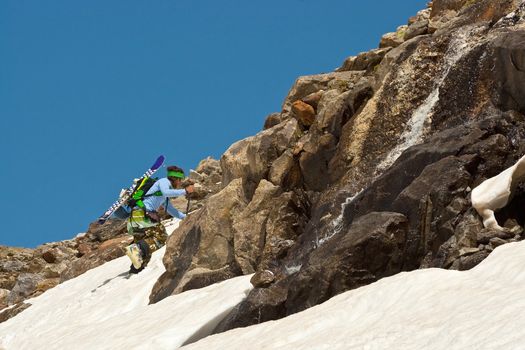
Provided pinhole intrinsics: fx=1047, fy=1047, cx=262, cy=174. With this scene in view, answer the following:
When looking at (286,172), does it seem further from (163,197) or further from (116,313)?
(163,197)

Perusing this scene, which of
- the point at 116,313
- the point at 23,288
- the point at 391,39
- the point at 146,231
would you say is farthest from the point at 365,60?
the point at 23,288

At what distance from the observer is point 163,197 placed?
114ft

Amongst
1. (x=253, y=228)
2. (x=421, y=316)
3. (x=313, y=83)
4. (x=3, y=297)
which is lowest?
(x=421, y=316)

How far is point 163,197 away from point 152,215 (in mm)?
703

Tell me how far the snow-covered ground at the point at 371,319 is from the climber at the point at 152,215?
6.41 m

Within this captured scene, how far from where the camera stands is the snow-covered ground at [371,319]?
1277cm

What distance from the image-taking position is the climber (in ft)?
110

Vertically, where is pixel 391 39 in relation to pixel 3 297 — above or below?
above

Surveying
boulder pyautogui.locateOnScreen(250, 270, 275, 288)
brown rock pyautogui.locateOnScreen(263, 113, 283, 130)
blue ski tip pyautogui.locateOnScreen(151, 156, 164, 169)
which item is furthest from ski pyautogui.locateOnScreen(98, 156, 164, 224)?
boulder pyautogui.locateOnScreen(250, 270, 275, 288)

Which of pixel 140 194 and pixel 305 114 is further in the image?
pixel 140 194

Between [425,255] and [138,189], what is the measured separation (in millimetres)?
18115

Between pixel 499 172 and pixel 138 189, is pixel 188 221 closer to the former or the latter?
pixel 138 189

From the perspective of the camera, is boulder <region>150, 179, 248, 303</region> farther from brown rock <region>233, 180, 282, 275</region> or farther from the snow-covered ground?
the snow-covered ground

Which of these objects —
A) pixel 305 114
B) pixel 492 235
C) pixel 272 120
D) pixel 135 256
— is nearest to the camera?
pixel 492 235
